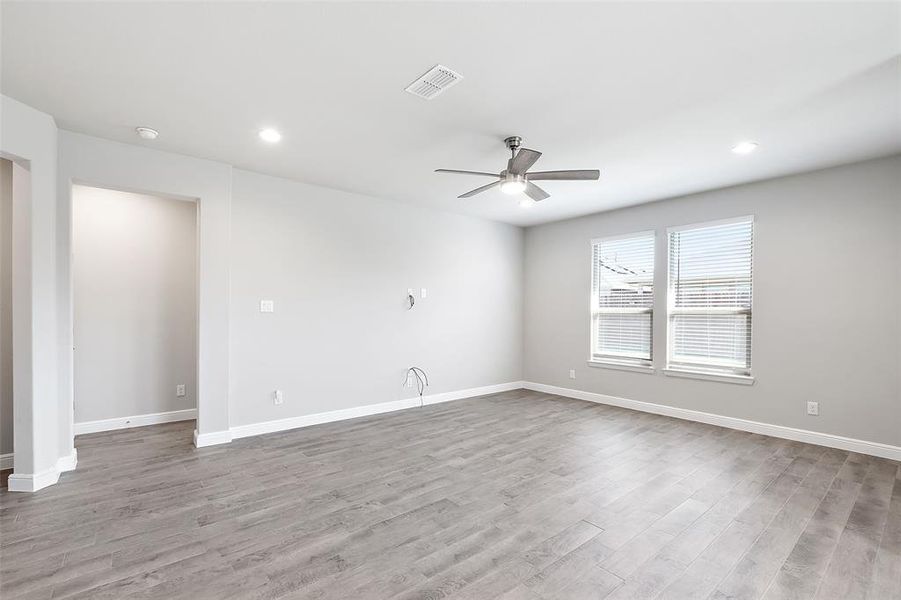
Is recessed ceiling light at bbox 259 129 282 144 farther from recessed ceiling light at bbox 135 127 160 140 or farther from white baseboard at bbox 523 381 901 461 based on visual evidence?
white baseboard at bbox 523 381 901 461

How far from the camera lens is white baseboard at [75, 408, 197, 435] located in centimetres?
422

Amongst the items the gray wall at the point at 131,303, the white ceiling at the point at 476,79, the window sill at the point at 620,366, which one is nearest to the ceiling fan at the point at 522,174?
the white ceiling at the point at 476,79

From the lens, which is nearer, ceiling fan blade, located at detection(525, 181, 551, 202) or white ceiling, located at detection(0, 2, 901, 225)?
white ceiling, located at detection(0, 2, 901, 225)

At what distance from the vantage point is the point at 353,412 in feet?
16.2

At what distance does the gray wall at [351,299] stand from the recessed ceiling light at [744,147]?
11.1 ft

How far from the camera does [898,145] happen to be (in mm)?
3438

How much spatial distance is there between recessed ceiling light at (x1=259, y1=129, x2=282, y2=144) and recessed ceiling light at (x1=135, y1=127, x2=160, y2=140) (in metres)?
0.80

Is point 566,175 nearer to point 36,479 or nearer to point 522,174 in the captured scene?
point 522,174

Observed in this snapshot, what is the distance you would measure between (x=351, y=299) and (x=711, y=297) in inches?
166

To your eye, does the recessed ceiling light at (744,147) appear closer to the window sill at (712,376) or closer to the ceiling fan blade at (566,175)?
the ceiling fan blade at (566,175)

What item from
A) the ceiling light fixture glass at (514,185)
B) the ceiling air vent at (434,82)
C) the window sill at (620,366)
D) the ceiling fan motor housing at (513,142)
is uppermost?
the ceiling air vent at (434,82)

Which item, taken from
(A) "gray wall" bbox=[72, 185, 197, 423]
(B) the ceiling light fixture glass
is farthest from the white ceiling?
(A) "gray wall" bbox=[72, 185, 197, 423]

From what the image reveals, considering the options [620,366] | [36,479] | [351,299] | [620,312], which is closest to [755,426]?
[620,366]

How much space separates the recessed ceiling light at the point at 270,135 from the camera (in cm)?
328
